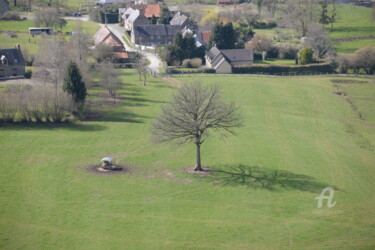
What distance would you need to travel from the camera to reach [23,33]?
10562 cm

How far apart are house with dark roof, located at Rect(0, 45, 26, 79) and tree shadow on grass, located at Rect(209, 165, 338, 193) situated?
45.8m

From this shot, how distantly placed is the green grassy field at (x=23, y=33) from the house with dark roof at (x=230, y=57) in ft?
104

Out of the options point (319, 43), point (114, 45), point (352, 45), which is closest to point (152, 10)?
point (114, 45)

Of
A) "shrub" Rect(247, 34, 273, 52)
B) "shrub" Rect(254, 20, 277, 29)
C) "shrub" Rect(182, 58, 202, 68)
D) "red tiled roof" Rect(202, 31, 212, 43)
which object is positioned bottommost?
"shrub" Rect(182, 58, 202, 68)

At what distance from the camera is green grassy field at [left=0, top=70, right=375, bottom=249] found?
32094mm

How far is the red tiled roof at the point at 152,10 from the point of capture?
134 meters

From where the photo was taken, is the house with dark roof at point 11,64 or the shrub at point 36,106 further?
the house with dark roof at point 11,64

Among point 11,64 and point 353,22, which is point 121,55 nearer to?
point 11,64

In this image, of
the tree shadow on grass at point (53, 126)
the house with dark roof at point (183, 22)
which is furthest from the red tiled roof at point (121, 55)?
the tree shadow on grass at point (53, 126)

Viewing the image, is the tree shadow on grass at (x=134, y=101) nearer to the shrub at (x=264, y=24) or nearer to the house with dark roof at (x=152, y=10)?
the shrub at (x=264, y=24)

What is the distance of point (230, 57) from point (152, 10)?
49.1 meters

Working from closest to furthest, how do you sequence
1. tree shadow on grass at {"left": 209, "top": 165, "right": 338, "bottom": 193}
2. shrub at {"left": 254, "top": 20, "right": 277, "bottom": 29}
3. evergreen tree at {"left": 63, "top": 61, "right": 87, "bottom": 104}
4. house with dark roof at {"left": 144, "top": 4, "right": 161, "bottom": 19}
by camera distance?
tree shadow on grass at {"left": 209, "top": 165, "right": 338, "bottom": 193}, evergreen tree at {"left": 63, "top": 61, "right": 87, "bottom": 104}, shrub at {"left": 254, "top": 20, "right": 277, "bottom": 29}, house with dark roof at {"left": 144, "top": 4, "right": 161, "bottom": 19}

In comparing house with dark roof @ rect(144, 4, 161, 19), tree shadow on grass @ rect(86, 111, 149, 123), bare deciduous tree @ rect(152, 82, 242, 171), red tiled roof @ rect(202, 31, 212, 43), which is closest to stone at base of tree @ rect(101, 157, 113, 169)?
bare deciduous tree @ rect(152, 82, 242, 171)

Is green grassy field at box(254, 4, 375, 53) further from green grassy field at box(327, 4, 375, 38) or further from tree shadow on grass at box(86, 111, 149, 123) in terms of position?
tree shadow on grass at box(86, 111, 149, 123)
